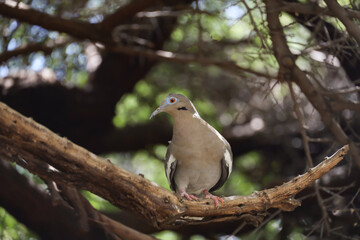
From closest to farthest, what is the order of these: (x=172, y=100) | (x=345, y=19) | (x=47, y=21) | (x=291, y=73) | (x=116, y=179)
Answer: (x=116, y=179) → (x=345, y=19) → (x=172, y=100) → (x=291, y=73) → (x=47, y=21)

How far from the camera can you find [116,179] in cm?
305

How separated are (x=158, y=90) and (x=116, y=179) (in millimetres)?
3737

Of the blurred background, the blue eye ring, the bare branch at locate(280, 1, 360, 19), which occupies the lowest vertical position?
the blurred background

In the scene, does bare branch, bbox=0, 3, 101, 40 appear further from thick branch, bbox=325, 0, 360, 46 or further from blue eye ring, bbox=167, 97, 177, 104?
thick branch, bbox=325, 0, 360, 46

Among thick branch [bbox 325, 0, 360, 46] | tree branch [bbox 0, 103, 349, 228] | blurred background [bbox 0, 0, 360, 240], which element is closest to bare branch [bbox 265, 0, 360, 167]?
thick branch [bbox 325, 0, 360, 46]

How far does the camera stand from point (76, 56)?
611cm

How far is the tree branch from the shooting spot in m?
2.87

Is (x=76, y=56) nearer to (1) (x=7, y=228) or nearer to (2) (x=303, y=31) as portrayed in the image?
(1) (x=7, y=228)

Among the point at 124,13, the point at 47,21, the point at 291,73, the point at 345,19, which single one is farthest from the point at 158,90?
the point at 345,19

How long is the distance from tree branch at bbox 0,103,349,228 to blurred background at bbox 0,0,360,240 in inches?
55.4

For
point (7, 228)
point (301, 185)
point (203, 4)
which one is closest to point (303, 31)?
point (203, 4)

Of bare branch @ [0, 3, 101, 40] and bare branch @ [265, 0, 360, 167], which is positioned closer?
bare branch @ [265, 0, 360, 167]

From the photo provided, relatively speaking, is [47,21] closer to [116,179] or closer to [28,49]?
[28,49]

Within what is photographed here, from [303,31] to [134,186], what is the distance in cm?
374
